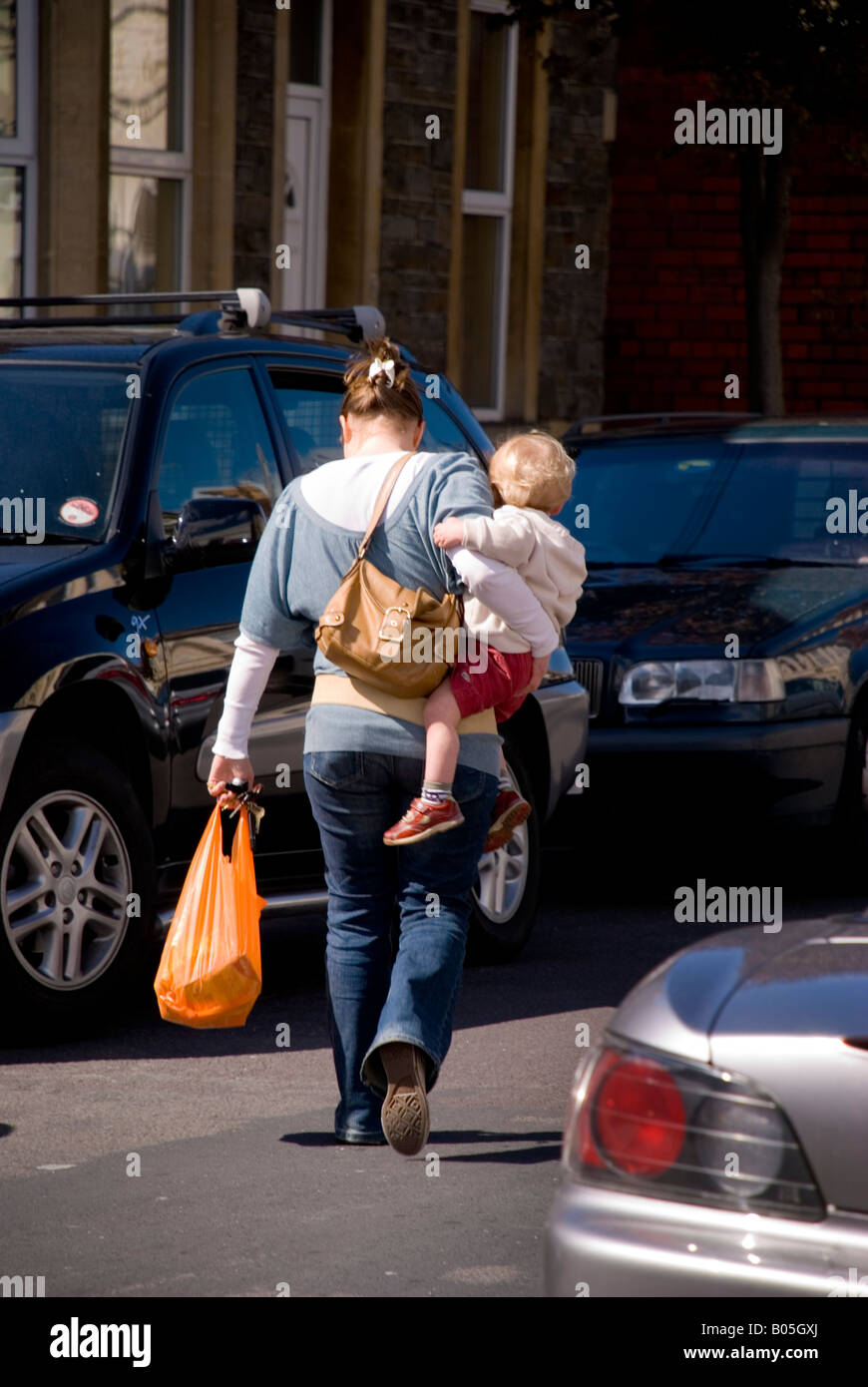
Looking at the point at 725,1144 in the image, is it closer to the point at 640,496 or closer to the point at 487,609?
the point at 487,609

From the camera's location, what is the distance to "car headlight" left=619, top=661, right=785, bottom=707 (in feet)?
29.8

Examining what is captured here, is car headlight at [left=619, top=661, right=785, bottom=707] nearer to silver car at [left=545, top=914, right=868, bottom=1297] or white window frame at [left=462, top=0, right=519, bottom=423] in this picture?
silver car at [left=545, top=914, right=868, bottom=1297]

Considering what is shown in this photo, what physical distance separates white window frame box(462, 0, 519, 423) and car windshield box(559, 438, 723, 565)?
7940mm

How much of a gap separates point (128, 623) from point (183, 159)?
9544 millimetres

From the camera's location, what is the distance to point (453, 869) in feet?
17.5

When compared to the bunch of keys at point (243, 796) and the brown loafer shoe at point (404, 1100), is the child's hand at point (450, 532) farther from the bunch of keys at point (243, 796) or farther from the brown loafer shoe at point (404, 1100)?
the brown loafer shoe at point (404, 1100)

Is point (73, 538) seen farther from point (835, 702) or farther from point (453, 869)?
point (835, 702)

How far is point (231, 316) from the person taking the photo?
24.7 ft

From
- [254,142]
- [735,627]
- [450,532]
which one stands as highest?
[254,142]

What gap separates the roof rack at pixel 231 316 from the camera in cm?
749

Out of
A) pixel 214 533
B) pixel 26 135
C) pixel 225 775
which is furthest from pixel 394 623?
pixel 26 135

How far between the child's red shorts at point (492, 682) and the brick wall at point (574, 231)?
1415 cm

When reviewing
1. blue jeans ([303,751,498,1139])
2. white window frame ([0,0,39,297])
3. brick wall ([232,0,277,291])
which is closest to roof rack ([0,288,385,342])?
blue jeans ([303,751,498,1139])
